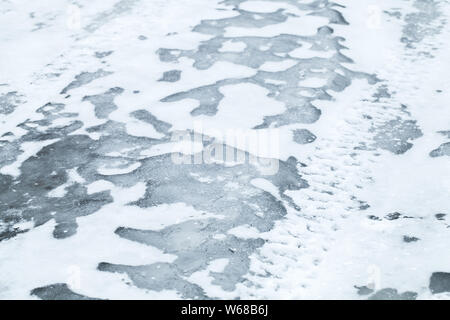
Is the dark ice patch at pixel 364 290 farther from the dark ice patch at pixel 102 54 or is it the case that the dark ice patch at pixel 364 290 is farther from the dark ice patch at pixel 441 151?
the dark ice patch at pixel 102 54

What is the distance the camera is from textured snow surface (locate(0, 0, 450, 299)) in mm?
2488

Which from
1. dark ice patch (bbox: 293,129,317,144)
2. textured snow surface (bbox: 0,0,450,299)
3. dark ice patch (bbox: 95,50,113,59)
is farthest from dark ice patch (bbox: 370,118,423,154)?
dark ice patch (bbox: 95,50,113,59)

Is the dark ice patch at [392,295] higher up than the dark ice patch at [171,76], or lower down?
lower down

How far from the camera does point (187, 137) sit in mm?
3564

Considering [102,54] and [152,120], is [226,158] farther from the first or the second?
[102,54]

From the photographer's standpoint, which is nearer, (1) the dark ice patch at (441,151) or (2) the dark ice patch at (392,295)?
(2) the dark ice patch at (392,295)

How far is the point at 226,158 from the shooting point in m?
3.34

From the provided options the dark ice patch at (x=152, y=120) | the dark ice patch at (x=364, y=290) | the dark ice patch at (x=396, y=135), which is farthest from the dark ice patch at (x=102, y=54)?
the dark ice patch at (x=364, y=290)

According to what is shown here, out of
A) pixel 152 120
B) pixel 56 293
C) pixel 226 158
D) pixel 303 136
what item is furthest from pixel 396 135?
pixel 56 293

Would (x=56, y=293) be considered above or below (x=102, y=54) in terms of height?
below

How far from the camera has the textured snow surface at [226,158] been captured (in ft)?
8.16

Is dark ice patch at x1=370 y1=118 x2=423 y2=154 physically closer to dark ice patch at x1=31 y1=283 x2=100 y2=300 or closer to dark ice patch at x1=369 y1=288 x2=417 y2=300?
dark ice patch at x1=369 y1=288 x2=417 y2=300
